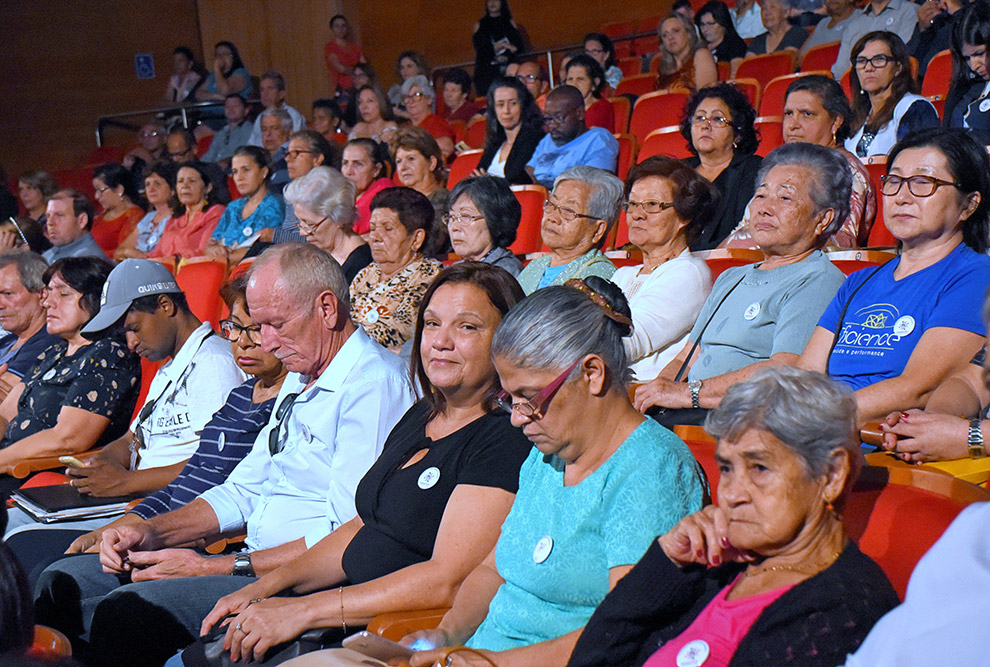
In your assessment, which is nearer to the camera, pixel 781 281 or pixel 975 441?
pixel 975 441

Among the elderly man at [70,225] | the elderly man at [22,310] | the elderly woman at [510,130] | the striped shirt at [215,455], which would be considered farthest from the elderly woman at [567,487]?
the elderly man at [70,225]

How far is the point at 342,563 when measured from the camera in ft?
6.69

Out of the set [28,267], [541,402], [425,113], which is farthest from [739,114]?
[425,113]

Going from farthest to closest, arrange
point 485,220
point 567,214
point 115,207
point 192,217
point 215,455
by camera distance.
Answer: point 115,207
point 192,217
point 485,220
point 567,214
point 215,455

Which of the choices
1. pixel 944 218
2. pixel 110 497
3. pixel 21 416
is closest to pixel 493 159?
pixel 21 416

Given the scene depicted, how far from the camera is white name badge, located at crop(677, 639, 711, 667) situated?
1343mm

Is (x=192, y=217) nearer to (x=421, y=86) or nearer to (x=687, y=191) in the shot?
(x=421, y=86)

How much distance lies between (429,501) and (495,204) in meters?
1.82

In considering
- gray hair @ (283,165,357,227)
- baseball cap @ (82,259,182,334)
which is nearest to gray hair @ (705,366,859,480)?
baseball cap @ (82,259,182,334)

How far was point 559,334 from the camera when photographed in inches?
63.5

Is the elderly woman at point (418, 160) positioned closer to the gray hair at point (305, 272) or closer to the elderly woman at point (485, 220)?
the elderly woman at point (485, 220)

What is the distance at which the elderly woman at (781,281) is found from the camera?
7.73ft

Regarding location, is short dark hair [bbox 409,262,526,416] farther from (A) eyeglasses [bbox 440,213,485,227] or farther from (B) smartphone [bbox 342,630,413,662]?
(A) eyeglasses [bbox 440,213,485,227]

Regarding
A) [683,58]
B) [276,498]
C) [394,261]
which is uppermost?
[683,58]
